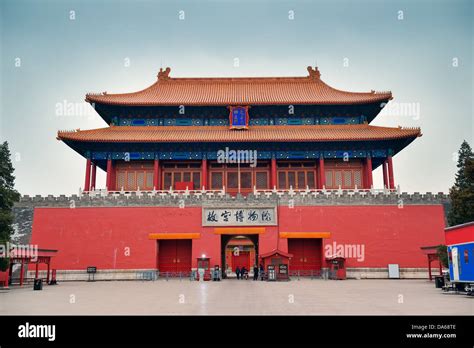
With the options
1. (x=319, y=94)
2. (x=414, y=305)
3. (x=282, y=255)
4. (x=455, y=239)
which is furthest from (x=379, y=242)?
(x=414, y=305)

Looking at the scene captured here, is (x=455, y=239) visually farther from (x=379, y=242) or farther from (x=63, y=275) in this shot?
(x=63, y=275)

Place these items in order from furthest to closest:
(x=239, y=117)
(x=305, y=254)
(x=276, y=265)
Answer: (x=239, y=117) < (x=305, y=254) < (x=276, y=265)

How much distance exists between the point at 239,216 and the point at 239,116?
30.9 ft

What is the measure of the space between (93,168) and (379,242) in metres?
21.6

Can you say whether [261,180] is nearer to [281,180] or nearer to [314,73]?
[281,180]

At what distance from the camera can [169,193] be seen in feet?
95.1

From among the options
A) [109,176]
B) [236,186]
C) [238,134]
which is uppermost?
[238,134]

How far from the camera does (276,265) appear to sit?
24.4m

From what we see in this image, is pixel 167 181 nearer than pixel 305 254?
No

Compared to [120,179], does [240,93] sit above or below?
above

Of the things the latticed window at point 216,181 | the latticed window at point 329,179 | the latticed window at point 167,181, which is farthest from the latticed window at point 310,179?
the latticed window at point 167,181

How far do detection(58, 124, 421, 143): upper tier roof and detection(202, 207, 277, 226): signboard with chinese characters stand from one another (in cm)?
598

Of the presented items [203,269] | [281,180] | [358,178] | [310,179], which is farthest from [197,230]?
[358,178]

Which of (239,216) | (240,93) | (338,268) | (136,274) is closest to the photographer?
(338,268)
